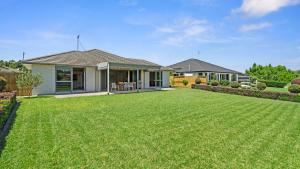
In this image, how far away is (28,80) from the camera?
15.2 meters

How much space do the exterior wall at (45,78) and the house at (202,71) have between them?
23.4 metres

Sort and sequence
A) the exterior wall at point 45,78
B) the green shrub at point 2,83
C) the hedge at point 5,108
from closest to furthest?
the hedge at point 5,108, the green shrub at point 2,83, the exterior wall at point 45,78

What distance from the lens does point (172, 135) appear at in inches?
243

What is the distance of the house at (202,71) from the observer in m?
35.0

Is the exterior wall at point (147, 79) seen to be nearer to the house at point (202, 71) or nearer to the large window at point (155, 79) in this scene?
the large window at point (155, 79)

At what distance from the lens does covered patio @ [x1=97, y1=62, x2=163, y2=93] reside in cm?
2014

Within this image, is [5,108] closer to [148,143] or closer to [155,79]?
[148,143]

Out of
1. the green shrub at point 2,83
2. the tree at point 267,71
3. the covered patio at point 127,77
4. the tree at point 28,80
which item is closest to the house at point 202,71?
the covered patio at point 127,77

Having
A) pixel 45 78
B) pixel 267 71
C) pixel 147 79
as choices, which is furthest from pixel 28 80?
pixel 267 71

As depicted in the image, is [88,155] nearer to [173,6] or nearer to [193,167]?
[193,167]

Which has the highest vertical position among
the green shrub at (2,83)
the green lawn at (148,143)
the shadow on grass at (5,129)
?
the green shrub at (2,83)

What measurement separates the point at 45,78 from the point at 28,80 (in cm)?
194

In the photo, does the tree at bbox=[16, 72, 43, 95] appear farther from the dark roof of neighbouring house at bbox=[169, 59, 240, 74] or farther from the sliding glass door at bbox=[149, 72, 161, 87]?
the dark roof of neighbouring house at bbox=[169, 59, 240, 74]

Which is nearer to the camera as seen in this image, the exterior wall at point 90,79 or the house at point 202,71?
the exterior wall at point 90,79
